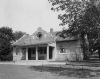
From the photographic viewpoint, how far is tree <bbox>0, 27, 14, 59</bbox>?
36625 millimetres

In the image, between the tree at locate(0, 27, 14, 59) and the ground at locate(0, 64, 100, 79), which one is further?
the tree at locate(0, 27, 14, 59)

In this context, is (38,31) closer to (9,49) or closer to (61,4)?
(9,49)

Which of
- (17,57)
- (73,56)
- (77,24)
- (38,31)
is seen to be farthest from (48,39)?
(77,24)

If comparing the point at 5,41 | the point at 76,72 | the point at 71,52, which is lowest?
the point at 76,72

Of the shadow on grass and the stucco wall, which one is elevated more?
the stucco wall

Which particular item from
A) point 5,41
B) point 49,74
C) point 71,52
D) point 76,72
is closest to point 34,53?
point 5,41

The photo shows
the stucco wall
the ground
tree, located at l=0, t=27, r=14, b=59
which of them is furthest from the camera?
tree, located at l=0, t=27, r=14, b=59

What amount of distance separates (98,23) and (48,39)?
20.8 m

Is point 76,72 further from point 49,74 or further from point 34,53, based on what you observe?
point 34,53

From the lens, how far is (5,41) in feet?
122

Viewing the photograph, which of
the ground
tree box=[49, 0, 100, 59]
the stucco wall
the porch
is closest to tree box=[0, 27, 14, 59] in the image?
the porch

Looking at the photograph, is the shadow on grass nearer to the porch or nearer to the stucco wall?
the stucco wall

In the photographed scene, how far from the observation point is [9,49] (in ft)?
126

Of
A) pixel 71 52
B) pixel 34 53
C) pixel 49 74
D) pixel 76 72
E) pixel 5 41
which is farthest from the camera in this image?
pixel 5 41
